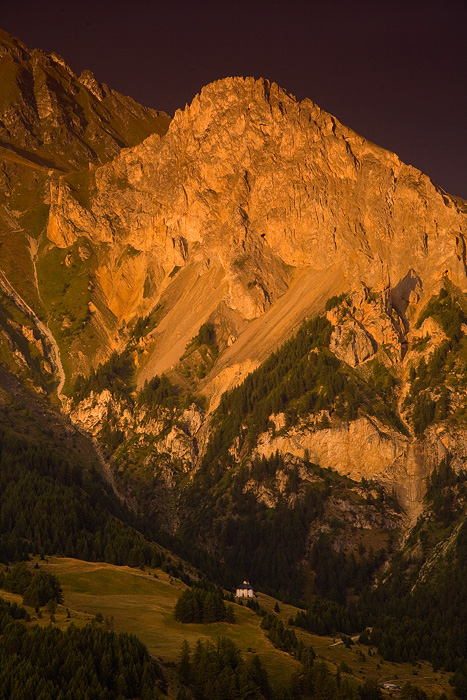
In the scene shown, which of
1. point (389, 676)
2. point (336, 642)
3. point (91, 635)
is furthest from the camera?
point (336, 642)

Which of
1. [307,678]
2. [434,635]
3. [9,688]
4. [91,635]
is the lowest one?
[9,688]

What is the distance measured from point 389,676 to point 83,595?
55.1 meters

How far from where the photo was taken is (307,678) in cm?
14450

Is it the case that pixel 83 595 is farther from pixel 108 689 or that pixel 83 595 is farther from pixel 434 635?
pixel 434 635

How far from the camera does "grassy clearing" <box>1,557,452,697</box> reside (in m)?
152

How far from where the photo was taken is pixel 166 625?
538ft

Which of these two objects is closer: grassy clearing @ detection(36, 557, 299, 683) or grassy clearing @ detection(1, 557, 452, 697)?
grassy clearing @ detection(1, 557, 452, 697)

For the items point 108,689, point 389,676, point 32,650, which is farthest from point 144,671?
point 389,676

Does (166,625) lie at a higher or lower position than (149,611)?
lower

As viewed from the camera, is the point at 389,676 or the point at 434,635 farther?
the point at 434,635

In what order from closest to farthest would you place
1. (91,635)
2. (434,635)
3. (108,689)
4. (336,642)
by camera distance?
1. (108,689)
2. (91,635)
3. (336,642)
4. (434,635)

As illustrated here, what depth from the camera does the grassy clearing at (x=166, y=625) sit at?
152250mm

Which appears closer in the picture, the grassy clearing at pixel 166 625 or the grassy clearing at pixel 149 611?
the grassy clearing at pixel 166 625

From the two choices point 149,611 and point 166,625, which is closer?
point 166,625
